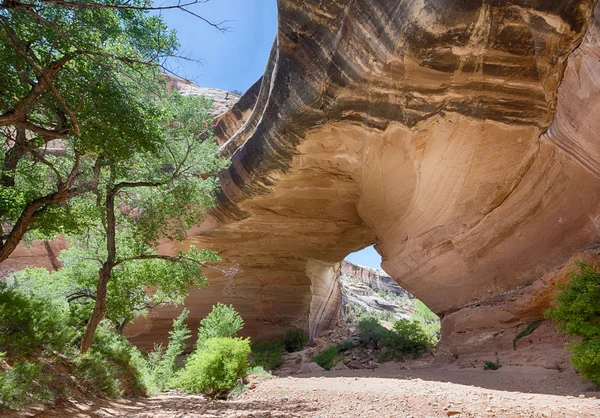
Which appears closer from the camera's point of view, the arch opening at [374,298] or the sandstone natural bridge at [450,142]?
the sandstone natural bridge at [450,142]

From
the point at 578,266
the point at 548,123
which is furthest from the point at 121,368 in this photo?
the point at 548,123

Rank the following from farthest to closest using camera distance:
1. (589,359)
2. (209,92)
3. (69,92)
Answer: (209,92) < (69,92) < (589,359)

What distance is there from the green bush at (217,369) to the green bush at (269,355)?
4.73 metres

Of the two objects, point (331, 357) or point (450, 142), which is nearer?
point (450, 142)

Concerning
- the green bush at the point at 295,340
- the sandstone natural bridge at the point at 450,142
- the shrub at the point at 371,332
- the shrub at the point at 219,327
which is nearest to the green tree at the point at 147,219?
the shrub at the point at 219,327

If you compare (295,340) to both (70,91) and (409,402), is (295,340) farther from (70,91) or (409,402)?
(70,91)

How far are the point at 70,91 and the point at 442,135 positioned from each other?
23.3ft

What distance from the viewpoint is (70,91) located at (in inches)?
205

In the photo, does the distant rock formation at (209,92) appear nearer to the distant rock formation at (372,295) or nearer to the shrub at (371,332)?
the shrub at (371,332)

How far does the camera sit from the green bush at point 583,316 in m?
5.11

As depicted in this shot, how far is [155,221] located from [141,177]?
3.73ft

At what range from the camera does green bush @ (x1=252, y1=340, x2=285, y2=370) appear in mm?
12923

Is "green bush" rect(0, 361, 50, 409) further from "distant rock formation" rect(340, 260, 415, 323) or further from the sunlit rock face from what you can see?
"distant rock formation" rect(340, 260, 415, 323)

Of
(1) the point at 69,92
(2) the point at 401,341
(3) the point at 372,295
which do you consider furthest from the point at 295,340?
(3) the point at 372,295
